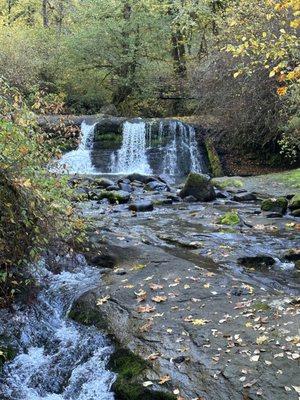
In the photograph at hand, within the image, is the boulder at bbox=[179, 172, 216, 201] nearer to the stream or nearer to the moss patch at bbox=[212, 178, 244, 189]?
the stream

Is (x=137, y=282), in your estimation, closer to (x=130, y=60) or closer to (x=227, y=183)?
(x=227, y=183)

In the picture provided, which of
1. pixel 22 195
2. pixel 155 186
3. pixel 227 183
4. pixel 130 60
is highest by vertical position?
pixel 130 60

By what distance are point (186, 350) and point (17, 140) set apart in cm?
283

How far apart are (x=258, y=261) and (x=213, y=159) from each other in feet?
41.7

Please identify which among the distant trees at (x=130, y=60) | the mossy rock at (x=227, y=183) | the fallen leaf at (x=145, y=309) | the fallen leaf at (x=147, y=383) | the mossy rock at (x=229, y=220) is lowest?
the mossy rock at (x=227, y=183)

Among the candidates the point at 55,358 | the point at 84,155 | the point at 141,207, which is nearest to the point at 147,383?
the point at 55,358

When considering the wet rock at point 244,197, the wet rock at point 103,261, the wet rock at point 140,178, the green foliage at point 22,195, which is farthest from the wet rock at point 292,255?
the wet rock at point 140,178

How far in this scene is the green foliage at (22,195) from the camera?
5.17 metres

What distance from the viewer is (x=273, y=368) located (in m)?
4.69

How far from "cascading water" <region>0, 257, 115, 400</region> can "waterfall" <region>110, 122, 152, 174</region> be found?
1391 centimetres

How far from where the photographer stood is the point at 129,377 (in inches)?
194

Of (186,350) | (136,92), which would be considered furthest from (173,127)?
(186,350)

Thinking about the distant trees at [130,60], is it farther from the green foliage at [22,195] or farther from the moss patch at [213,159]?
the green foliage at [22,195]

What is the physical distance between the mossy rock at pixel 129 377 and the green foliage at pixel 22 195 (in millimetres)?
1468
